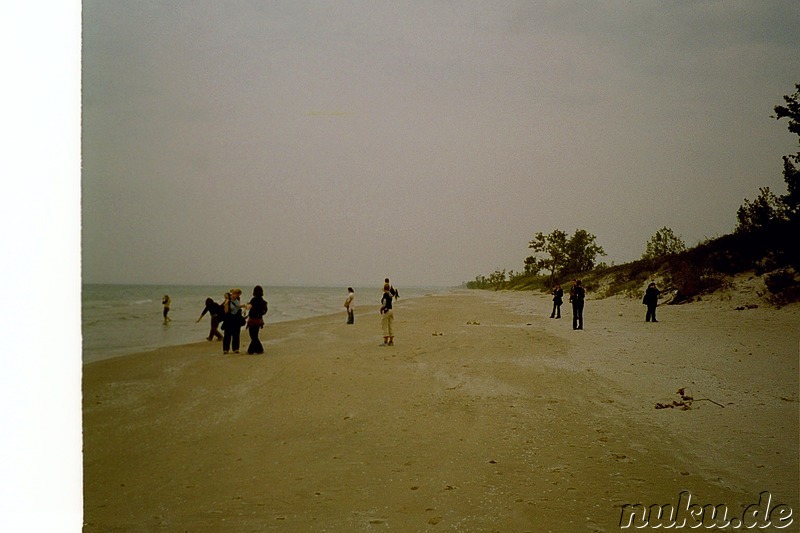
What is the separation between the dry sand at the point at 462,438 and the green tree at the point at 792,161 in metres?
0.73

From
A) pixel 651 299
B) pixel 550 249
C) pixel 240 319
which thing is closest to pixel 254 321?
pixel 240 319

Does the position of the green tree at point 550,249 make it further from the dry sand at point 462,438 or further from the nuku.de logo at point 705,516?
the nuku.de logo at point 705,516

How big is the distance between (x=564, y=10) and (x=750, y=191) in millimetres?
2093

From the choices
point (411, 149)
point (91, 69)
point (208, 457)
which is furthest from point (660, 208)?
Answer: point (91, 69)

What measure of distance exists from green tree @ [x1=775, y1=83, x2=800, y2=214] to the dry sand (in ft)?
2.40

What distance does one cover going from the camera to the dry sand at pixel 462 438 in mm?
2113

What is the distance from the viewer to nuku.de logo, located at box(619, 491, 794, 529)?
6.23ft

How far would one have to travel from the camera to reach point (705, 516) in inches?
76.5

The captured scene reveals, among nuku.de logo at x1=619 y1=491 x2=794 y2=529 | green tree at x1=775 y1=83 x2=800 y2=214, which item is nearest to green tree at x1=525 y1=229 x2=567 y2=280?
green tree at x1=775 y1=83 x2=800 y2=214

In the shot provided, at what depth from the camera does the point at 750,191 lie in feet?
10.4

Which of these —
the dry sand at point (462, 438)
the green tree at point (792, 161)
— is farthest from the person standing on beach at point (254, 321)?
the green tree at point (792, 161)

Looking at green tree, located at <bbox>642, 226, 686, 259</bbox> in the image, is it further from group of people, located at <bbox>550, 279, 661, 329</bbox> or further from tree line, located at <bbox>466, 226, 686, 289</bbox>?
group of people, located at <bbox>550, 279, 661, 329</bbox>

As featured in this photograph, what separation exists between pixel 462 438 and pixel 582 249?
3791 millimetres
